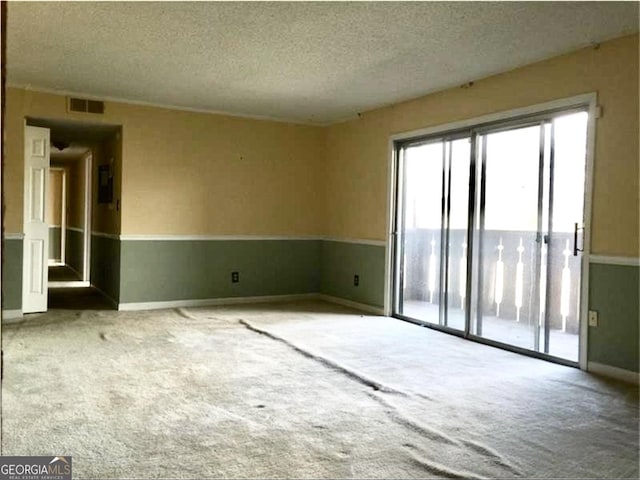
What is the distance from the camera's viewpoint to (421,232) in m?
5.32

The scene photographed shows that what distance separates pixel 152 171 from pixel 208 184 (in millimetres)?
637

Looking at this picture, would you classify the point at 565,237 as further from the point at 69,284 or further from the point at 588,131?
the point at 69,284

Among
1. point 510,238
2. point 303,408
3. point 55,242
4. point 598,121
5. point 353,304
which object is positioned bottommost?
point 303,408

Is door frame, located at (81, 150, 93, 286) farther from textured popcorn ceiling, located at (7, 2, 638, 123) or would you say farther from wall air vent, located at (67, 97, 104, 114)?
textured popcorn ceiling, located at (7, 2, 638, 123)

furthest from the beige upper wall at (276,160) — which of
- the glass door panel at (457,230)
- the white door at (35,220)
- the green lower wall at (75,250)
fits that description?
the green lower wall at (75,250)

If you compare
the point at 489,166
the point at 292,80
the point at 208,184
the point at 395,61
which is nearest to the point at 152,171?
the point at 208,184

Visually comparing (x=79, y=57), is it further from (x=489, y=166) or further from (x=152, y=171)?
(x=489, y=166)

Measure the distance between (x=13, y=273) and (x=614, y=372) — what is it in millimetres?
5254

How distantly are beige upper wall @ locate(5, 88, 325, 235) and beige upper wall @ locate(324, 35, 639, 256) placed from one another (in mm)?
1027

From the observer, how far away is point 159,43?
3.77 metres

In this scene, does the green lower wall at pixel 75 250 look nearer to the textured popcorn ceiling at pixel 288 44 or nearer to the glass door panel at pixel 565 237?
the textured popcorn ceiling at pixel 288 44

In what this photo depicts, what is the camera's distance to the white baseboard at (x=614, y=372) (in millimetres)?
3348

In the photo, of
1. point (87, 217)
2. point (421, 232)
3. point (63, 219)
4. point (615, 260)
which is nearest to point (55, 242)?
point (63, 219)

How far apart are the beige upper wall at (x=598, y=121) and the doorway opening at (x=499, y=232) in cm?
14
